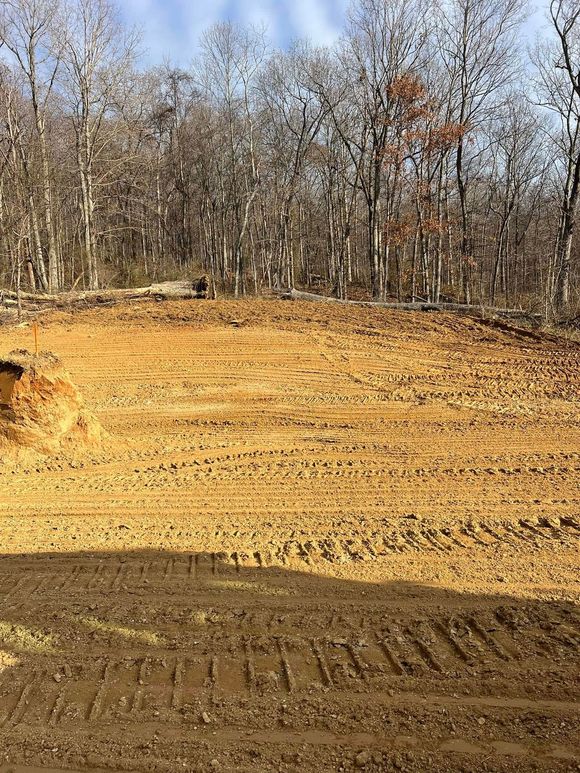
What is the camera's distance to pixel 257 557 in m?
4.39

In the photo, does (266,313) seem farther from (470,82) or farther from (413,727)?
(470,82)

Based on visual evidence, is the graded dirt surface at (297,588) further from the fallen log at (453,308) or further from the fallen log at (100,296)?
the fallen log at (100,296)

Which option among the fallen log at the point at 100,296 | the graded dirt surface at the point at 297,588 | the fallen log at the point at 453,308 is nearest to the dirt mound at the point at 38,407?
the graded dirt surface at the point at 297,588

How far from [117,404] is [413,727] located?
25.0ft

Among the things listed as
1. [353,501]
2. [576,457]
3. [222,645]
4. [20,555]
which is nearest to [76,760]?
[222,645]

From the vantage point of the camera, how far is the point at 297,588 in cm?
392

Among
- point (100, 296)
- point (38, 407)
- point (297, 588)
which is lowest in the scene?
point (297, 588)

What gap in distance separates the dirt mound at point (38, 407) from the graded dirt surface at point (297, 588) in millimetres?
286

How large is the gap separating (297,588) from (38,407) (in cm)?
466

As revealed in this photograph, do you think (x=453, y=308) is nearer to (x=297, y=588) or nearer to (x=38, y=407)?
(x=38, y=407)

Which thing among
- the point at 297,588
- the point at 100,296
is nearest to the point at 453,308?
the point at 100,296

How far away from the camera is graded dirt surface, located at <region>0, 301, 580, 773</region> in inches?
104

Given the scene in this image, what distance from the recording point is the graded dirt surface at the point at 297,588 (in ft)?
8.63

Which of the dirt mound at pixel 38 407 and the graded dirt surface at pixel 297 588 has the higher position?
the dirt mound at pixel 38 407
